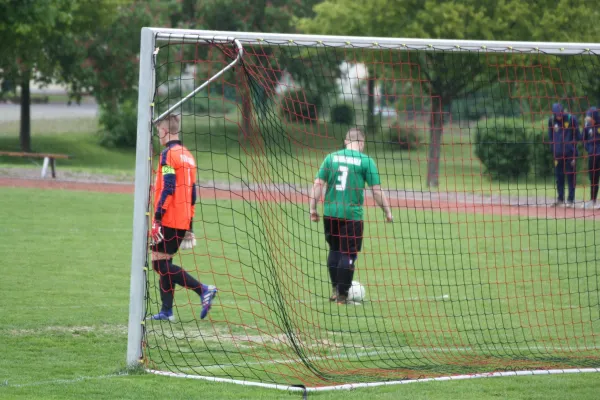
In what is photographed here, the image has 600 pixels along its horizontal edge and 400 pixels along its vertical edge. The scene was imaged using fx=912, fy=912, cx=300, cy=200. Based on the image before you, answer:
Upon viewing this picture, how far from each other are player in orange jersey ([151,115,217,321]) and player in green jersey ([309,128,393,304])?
1560 millimetres

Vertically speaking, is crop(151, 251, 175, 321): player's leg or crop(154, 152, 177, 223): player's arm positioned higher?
crop(154, 152, 177, 223): player's arm

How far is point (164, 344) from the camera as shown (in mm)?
7637

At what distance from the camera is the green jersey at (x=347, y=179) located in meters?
9.38

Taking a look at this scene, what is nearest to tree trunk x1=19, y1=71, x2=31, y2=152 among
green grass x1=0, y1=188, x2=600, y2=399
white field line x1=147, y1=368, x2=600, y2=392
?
green grass x1=0, y1=188, x2=600, y2=399

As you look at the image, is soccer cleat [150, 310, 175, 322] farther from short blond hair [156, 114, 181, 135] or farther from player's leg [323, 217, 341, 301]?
player's leg [323, 217, 341, 301]

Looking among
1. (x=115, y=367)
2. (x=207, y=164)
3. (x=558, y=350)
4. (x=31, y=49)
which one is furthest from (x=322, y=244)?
(x=31, y=49)

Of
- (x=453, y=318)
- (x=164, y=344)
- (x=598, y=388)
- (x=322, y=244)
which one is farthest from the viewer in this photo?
(x=322, y=244)

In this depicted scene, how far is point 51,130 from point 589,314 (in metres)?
31.3

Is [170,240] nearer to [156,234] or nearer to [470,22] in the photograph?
[156,234]

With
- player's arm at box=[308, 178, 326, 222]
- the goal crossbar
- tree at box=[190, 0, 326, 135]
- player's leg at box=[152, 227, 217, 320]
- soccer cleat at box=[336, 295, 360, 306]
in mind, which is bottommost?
soccer cleat at box=[336, 295, 360, 306]

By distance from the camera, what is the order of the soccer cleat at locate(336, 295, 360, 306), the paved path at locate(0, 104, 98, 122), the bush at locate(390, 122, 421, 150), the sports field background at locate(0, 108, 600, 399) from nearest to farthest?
the sports field background at locate(0, 108, 600, 399)
the soccer cleat at locate(336, 295, 360, 306)
the bush at locate(390, 122, 421, 150)
the paved path at locate(0, 104, 98, 122)

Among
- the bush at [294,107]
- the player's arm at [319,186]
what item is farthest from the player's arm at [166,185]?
the player's arm at [319,186]

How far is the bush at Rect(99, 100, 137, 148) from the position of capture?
3488 cm

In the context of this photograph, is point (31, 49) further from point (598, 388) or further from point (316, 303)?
point (598, 388)
